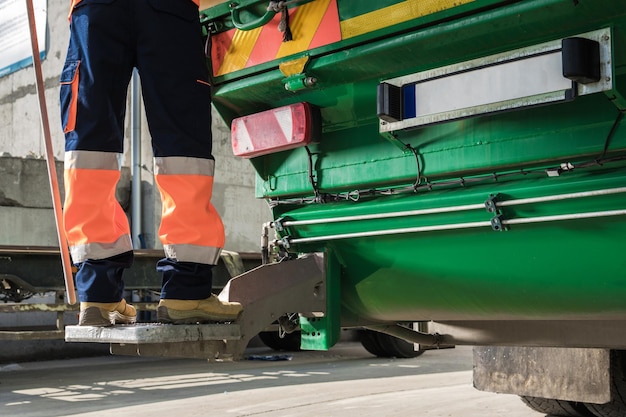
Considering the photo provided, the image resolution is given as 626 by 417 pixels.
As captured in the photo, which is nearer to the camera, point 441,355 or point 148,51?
point 148,51

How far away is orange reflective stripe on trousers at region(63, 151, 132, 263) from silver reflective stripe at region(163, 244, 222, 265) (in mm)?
210

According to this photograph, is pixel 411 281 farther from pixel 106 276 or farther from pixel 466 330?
pixel 106 276

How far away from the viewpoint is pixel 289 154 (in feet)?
9.71

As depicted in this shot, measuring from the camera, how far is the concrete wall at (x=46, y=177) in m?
9.69

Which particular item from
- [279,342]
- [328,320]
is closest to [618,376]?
[328,320]

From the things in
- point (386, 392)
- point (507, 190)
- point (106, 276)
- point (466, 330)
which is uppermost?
point (507, 190)

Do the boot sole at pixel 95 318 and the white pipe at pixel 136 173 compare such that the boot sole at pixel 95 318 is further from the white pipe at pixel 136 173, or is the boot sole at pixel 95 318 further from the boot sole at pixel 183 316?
the white pipe at pixel 136 173

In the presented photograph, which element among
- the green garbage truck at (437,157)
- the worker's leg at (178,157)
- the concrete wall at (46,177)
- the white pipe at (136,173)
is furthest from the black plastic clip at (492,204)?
the white pipe at (136,173)

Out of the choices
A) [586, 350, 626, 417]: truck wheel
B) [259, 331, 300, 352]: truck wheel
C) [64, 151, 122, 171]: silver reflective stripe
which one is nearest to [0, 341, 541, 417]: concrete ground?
[259, 331, 300, 352]: truck wheel

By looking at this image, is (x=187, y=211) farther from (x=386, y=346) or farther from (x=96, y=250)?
(x=386, y=346)

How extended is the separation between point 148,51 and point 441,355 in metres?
7.22

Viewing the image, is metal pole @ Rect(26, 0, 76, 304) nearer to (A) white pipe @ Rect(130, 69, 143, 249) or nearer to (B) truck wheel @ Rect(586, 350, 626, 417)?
(B) truck wheel @ Rect(586, 350, 626, 417)

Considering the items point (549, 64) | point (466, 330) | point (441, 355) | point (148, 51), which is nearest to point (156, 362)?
point (441, 355)

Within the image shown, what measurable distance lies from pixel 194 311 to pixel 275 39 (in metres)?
0.95
